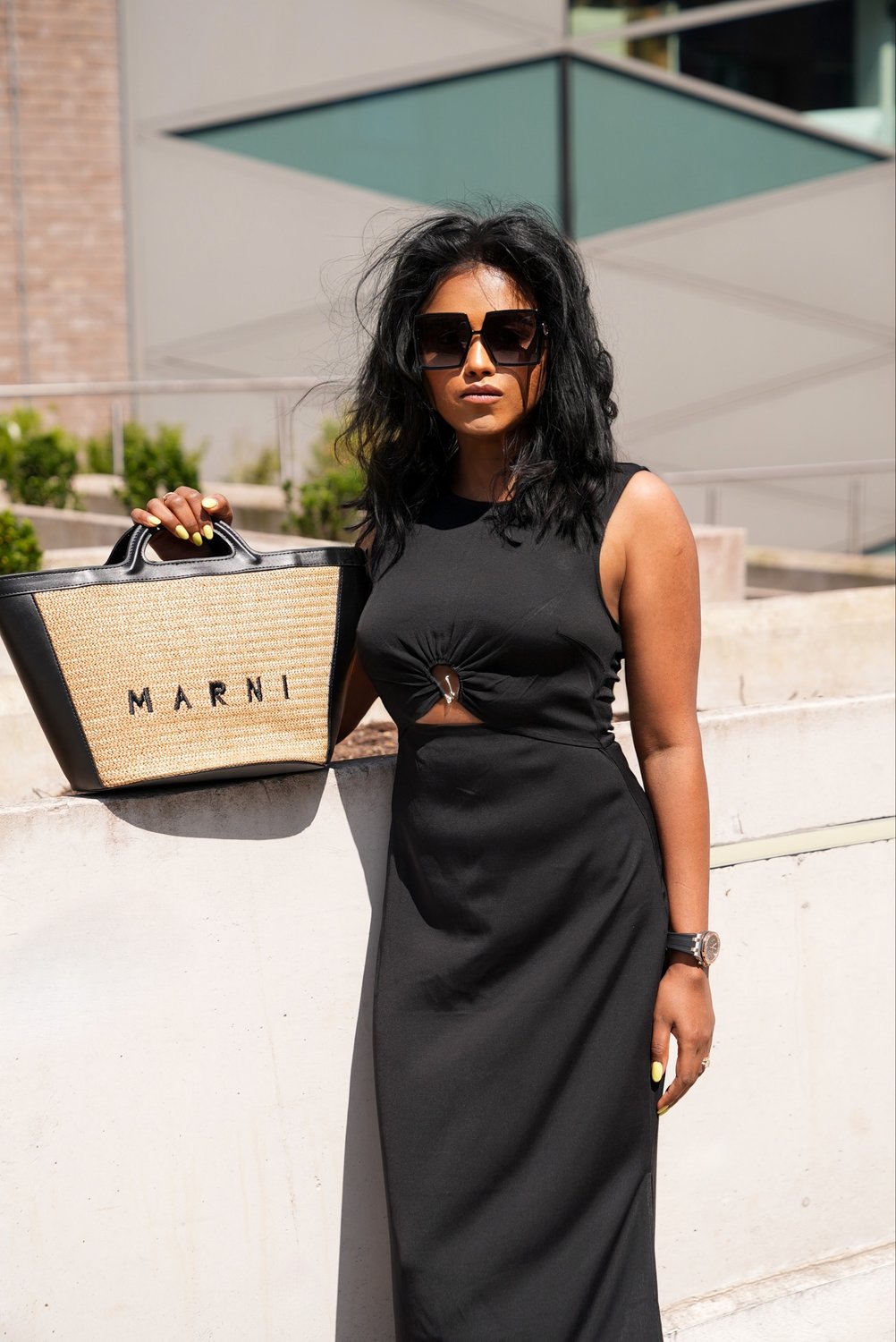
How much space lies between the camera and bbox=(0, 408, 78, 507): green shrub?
351 inches

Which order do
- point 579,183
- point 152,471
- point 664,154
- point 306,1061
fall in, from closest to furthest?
point 306,1061 → point 152,471 → point 579,183 → point 664,154

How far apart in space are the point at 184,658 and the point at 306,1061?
2.61ft

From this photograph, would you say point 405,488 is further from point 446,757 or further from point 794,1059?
point 794,1059

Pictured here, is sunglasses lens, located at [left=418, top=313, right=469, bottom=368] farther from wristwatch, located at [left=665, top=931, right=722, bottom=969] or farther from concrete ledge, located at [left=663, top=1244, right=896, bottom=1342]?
concrete ledge, located at [left=663, top=1244, right=896, bottom=1342]

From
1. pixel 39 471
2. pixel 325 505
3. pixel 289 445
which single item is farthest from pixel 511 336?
pixel 289 445

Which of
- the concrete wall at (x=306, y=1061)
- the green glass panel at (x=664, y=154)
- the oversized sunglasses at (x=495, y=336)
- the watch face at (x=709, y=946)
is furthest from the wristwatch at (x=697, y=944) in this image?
the green glass panel at (x=664, y=154)

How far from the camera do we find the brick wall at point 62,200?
12320 millimetres

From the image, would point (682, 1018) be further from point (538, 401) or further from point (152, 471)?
point (152, 471)

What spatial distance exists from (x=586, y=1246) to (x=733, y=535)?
450 centimetres

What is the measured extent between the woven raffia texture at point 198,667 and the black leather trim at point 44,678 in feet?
0.04

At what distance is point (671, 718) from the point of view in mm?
2221

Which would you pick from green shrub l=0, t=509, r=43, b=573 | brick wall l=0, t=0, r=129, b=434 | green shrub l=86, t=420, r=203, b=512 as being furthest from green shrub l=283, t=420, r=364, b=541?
brick wall l=0, t=0, r=129, b=434

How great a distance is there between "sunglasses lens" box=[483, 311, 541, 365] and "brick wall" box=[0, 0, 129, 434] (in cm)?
1105

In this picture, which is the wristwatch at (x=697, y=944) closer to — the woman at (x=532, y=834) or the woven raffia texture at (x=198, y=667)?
the woman at (x=532, y=834)
